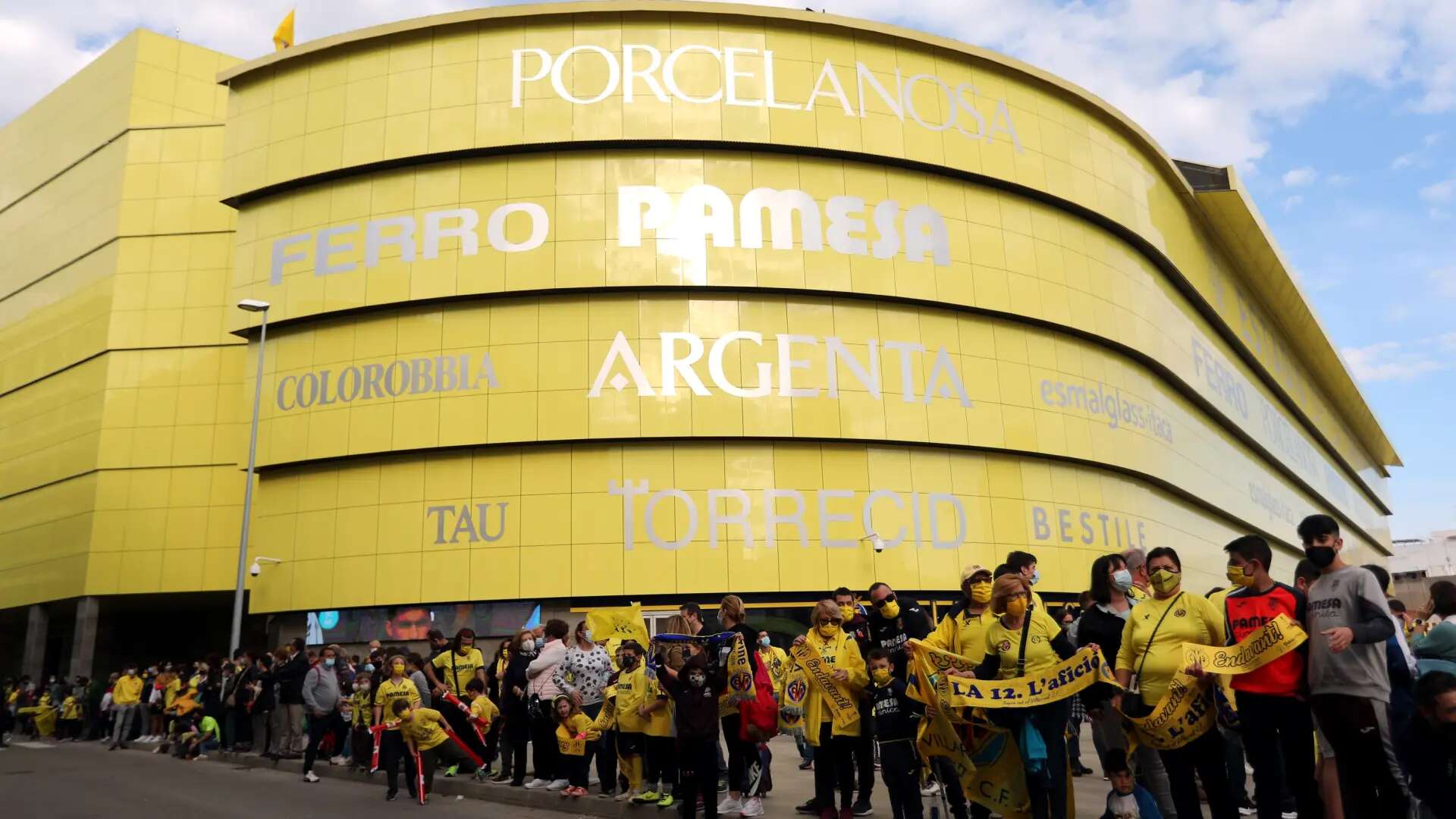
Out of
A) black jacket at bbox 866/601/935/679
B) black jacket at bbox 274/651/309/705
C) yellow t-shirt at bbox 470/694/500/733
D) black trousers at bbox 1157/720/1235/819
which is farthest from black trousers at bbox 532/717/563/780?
black trousers at bbox 1157/720/1235/819

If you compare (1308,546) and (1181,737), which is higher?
(1308,546)

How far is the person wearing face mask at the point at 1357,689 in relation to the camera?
6.30 m

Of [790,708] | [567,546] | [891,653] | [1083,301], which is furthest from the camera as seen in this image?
[1083,301]

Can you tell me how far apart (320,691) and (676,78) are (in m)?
19.9

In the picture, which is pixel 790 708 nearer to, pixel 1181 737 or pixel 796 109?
pixel 1181 737

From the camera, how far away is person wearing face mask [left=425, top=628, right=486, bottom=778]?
1421cm

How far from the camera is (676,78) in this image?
96.1 feet

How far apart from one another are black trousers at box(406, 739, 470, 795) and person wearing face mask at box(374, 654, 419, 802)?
0.18 metres

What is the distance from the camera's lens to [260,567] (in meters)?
29.1

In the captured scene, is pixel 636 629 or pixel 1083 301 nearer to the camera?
pixel 636 629

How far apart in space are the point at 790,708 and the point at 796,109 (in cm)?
2293

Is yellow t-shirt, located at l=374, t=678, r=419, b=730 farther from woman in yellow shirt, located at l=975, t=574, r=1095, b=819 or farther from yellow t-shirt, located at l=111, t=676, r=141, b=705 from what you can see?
yellow t-shirt, located at l=111, t=676, r=141, b=705

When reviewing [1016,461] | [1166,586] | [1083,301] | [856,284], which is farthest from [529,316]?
[1166,586]

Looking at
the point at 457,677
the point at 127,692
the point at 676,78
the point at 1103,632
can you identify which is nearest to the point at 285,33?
the point at 676,78
